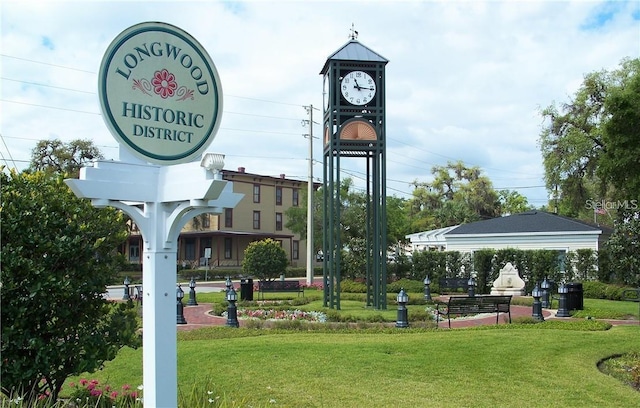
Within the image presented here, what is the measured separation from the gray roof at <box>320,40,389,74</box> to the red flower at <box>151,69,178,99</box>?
16.0 metres

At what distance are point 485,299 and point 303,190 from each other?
41008 mm

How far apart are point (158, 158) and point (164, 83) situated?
0.50 m

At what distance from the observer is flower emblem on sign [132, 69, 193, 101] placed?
4145 mm

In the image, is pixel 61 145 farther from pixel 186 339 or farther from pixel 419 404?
pixel 419 404

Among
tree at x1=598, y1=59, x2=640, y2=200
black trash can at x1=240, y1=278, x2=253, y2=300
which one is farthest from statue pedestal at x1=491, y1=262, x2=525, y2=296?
black trash can at x1=240, y1=278, x2=253, y2=300

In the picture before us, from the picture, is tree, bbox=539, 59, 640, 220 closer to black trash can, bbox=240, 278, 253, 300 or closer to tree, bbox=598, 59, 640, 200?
tree, bbox=598, 59, 640, 200

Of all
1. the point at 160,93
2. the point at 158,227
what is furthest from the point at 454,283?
the point at 160,93

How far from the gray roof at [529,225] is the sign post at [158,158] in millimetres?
30253

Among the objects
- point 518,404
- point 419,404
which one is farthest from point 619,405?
point 419,404

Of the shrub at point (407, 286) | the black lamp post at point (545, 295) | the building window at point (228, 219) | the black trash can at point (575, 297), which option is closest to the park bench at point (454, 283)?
the shrub at point (407, 286)

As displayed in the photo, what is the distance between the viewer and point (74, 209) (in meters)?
6.32

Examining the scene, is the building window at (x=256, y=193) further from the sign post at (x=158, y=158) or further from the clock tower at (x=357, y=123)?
the sign post at (x=158, y=158)

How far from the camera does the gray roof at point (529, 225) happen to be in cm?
3208

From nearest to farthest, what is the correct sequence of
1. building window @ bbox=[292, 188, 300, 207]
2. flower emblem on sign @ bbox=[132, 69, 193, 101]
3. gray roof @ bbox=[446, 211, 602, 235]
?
flower emblem on sign @ bbox=[132, 69, 193, 101] < gray roof @ bbox=[446, 211, 602, 235] < building window @ bbox=[292, 188, 300, 207]
